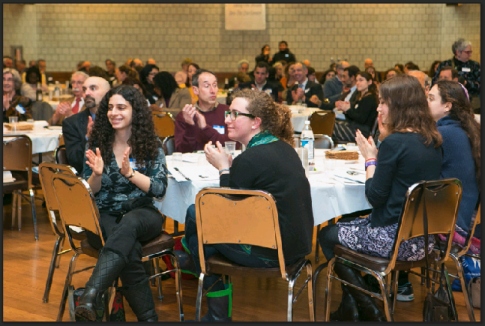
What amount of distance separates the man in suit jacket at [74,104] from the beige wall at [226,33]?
11.1 m

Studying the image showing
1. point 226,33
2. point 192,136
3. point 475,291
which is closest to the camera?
point 475,291

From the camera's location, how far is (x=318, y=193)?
4141 millimetres

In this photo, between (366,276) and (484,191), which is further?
(366,276)

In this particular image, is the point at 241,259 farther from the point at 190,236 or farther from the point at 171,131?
the point at 171,131

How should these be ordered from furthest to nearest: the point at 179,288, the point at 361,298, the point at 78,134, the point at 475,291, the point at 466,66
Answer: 1. the point at 466,66
2. the point at 78,134
3. the point at 475,291
4. the point at 179,288
5. the point at 361,298

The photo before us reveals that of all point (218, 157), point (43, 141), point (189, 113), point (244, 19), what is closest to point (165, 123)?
point (43, 141)

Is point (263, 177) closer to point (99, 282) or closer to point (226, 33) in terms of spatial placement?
point (99, 282)

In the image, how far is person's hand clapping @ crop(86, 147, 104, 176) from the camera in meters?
3.89

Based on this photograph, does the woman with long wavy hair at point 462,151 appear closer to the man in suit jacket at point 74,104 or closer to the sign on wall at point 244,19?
the man in suit jacket at point 74,104

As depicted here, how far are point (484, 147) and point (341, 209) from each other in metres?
0.83

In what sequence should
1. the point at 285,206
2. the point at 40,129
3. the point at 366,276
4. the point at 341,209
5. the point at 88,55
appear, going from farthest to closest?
the point at 88,55, the point at 40,129, the point at 366,276, the point at 341,209, the point at 285,206

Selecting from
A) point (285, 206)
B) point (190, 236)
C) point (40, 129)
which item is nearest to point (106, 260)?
point (190, 236)

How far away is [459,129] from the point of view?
406cm

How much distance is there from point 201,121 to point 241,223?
213 cm
